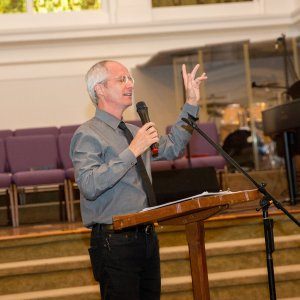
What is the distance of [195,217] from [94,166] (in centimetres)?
46

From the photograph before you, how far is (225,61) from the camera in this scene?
1015 centimetres

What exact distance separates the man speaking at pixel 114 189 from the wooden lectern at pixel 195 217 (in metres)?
0.16

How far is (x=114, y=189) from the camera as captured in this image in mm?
2791

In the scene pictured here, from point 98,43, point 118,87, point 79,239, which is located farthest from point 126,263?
point 98,43

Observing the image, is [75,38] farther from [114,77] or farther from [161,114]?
[114,77]

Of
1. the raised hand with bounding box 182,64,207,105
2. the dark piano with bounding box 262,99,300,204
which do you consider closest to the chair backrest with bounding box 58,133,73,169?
the dark piano with bounding box 262,99,300,204

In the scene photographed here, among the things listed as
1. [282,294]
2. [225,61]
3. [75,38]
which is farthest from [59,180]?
[225,61]

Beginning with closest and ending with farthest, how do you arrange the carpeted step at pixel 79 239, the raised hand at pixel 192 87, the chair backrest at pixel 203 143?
the raised hand at pixel 192 87 → the carpeted step at pixel 79 239 → the chair backrest at pixel 203 143

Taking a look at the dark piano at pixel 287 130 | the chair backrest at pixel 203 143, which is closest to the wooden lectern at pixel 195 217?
the dark piano at pixel 287 130

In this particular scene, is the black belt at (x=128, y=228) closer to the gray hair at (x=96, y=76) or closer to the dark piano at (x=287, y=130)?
the gray hair at (x=96, y=76)

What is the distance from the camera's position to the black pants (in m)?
2.74

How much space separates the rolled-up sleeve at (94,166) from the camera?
263cm

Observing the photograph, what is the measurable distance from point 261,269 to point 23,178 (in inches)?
110

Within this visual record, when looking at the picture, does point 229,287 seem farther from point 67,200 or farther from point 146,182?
point 67,200
